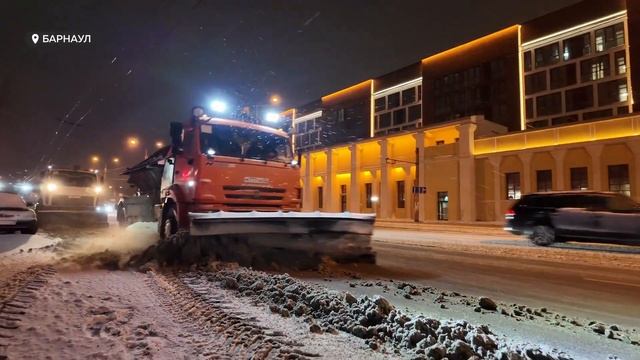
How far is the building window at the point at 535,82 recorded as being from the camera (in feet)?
126

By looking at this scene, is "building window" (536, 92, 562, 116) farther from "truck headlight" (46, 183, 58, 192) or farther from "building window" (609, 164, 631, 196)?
"truck headlight" (46, 183, 58, 192)

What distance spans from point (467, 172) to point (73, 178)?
88.4 ft

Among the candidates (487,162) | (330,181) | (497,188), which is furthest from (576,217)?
(330,181)

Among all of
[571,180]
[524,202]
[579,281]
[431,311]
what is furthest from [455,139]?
[431,311]

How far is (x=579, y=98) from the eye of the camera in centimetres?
3597

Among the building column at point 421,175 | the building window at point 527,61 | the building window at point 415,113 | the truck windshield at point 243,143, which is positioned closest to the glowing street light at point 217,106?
the truck windshield at point 243,143

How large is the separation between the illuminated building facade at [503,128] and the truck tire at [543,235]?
49.4 ft

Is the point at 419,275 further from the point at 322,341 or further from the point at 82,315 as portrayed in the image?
the point at 82,315

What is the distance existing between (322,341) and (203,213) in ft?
15.9

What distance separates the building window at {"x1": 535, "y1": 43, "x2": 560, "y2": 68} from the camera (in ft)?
123

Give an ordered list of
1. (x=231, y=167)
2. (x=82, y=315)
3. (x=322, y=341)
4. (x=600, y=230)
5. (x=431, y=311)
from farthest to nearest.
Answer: (x=600, y=230), (x=231, y=167), (x=431, y=311), (x=82, y=315), (x=322, y=341)

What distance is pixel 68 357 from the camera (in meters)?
3.55

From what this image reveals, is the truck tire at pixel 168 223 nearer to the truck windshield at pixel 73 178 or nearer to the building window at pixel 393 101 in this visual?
the truck windshield at pixel 73 178

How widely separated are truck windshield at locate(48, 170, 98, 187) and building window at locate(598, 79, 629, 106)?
36803mm
